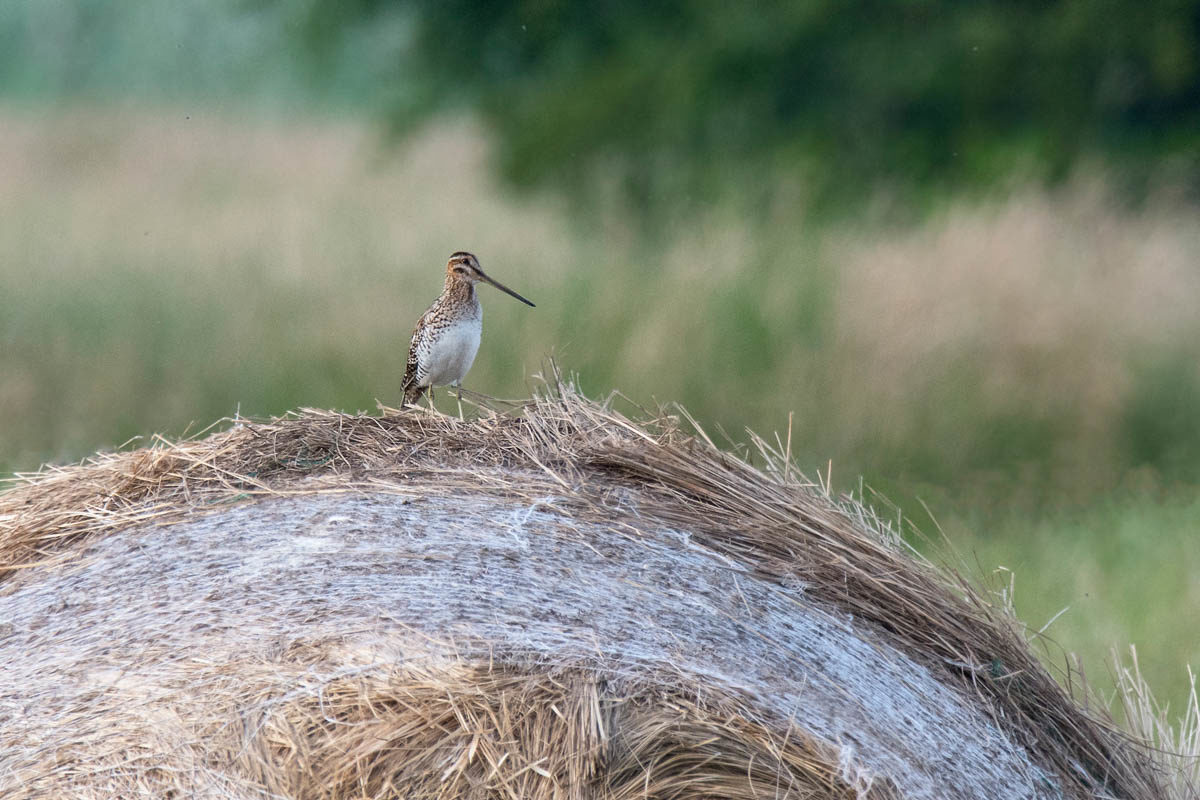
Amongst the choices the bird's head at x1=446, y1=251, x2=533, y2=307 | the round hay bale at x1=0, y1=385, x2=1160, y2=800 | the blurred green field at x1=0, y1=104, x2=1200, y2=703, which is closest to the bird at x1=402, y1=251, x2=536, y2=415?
the bird's head at x1=446, y1=251, x2=533, y2=307

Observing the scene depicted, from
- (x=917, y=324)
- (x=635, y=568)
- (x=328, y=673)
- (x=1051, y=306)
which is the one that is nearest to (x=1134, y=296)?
(x=1051, y=306)

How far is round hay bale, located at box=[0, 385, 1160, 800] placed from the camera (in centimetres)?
274

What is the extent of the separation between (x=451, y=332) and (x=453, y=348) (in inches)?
2.5

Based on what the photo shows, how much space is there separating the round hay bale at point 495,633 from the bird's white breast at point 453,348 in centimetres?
137

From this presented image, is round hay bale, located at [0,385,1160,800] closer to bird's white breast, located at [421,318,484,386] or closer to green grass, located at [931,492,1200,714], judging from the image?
bird's white breast, located at [421,318,484,386]

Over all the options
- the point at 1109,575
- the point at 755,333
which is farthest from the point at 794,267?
the point at 1109,575

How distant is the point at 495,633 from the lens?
2.88m

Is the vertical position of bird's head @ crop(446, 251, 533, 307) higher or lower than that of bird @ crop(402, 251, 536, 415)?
higher

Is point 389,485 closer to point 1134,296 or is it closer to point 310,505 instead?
point 310,505

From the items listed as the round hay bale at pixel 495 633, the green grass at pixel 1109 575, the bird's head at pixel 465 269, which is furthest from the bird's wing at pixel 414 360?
the green grass at pixel 1109 575

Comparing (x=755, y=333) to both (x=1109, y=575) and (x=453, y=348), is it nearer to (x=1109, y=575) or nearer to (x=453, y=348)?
(x=1109, y=575)

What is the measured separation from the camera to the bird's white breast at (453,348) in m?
5.29

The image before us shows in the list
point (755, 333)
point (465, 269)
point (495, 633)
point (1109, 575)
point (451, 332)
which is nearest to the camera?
point (495, 633)

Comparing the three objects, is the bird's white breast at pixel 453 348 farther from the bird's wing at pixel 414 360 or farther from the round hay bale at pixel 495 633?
the round hay bale at pixel 495 633
